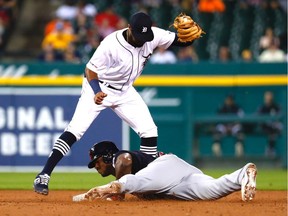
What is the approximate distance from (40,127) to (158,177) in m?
6.14

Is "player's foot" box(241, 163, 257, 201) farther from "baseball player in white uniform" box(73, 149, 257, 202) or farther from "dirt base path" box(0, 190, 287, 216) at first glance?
"dirt base path" box(0, 190, 287, 216)

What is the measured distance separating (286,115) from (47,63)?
4.03m

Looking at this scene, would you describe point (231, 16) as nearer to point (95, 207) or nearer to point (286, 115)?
point (286, 115)

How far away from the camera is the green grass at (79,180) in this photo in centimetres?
1120

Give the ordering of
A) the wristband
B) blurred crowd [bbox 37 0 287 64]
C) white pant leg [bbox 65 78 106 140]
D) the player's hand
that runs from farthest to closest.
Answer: blurred crowd [bbox 37 0 287 64] → white pant leg [bbox 65 78 106 140] → the wristband → the player's hand

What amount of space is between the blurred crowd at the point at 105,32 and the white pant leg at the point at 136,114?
590cm

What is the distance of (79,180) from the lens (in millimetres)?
12516

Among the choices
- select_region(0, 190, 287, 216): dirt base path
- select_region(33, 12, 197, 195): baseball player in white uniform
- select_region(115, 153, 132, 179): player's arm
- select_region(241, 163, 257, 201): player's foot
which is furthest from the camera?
select_region(33, 12, 197, 195): baseball player in white uniform

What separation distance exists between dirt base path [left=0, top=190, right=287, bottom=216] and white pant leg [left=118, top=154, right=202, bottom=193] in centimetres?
15

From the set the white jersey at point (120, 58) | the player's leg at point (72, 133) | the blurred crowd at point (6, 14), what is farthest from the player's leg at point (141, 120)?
the blurred crowd at point (6, 14)

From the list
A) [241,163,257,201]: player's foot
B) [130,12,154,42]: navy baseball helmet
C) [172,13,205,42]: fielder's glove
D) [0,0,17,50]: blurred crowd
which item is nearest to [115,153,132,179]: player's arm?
[241,163,257,201]: player's foot

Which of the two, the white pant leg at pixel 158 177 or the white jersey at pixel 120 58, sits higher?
the white jersey at pixel 120 58

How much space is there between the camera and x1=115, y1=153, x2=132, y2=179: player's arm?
27.8 ft

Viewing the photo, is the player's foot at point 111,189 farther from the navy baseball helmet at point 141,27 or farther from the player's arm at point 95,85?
the navy baseball helmet at point 141,27
